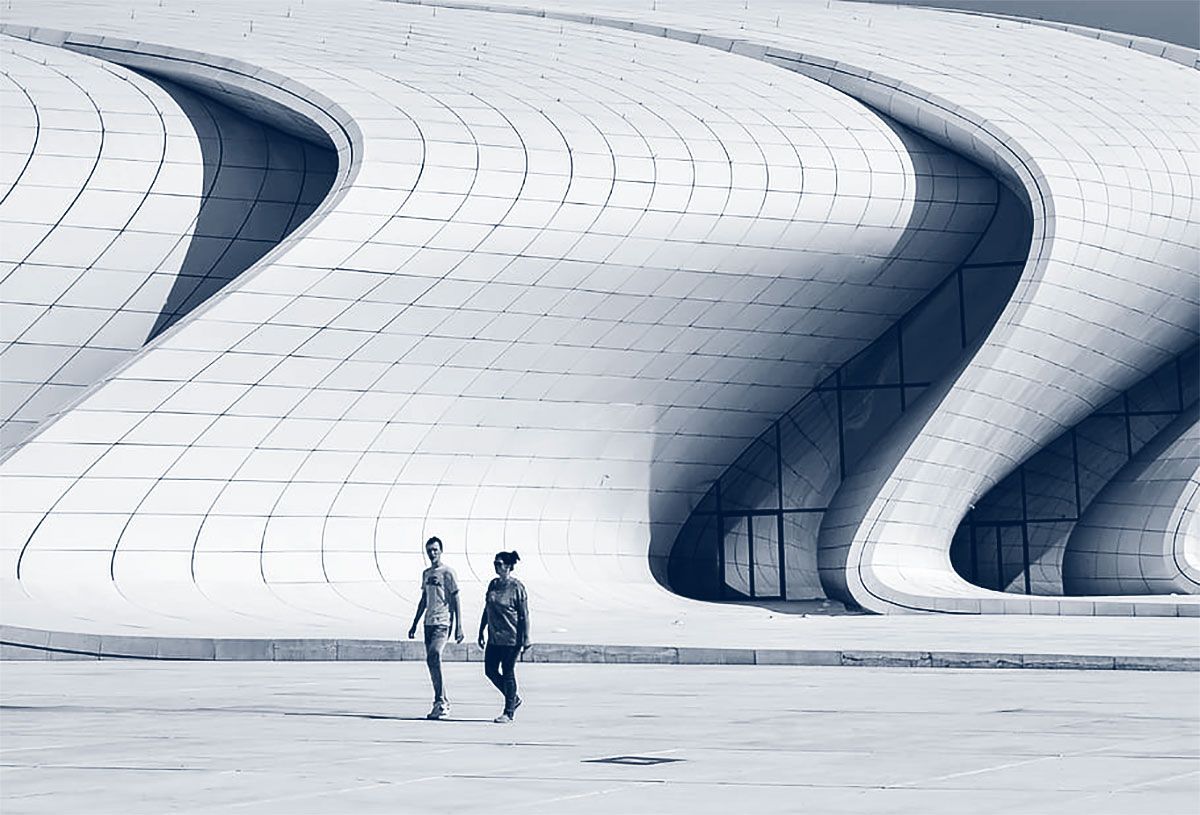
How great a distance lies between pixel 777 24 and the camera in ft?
133

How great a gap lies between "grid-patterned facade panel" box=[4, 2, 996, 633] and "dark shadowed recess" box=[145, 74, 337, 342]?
138 centimetres

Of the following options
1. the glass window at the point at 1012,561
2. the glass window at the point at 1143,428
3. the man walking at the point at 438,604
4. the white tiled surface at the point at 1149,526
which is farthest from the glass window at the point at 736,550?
the man walking at the point at 438,604

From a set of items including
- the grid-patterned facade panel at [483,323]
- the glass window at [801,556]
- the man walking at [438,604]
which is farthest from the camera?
the glass window at [801,556]

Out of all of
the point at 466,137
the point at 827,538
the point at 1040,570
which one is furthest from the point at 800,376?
the point at 466,137

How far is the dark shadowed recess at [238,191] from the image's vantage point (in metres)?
31.7

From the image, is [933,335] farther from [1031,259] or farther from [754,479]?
[1031,259]

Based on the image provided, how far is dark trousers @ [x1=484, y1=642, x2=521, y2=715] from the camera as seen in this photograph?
13.3 m

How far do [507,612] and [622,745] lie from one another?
2.78m

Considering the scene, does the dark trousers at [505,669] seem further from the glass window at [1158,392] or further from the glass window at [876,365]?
the glass window at [1158,392]

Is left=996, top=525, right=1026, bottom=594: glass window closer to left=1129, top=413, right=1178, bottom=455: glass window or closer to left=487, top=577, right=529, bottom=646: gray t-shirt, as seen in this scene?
left=1129, top=413, right=1178, bottom=455: glass window

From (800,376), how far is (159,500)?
14104 mm

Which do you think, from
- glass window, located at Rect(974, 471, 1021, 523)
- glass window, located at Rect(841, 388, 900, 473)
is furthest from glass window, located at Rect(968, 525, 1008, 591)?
glass window, located at Rect(841, 388, 900, 473)

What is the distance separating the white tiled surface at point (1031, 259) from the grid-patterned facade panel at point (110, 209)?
412 inches

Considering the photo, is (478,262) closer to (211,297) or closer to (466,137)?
(466,137)
